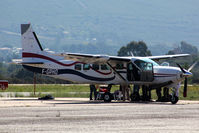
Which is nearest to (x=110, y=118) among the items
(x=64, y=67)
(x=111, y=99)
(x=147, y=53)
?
(x=111, y=99)

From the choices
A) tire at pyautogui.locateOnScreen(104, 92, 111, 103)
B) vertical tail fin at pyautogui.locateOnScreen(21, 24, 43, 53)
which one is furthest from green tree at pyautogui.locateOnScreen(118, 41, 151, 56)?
tire at pyautogui.locateOnScreen(104, 92, 111, 103)

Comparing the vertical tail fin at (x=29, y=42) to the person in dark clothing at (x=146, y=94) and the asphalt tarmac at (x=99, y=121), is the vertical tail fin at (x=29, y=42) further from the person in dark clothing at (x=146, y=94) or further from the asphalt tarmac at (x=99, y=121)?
the asphalt tarmac at (x=99, y=121)

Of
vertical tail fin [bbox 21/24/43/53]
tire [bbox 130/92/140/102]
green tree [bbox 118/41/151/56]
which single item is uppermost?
green tree [bbox 118/41/151/56]

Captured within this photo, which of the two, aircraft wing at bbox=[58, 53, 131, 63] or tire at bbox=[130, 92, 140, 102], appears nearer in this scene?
aircraft wing at bbox=[58, 53, 131, 63]

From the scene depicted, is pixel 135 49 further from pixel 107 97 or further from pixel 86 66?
pixel 107 97

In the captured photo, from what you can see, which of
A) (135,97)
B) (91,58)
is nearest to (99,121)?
(91,58)

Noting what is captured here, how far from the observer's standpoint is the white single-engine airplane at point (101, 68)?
33281 millimetres

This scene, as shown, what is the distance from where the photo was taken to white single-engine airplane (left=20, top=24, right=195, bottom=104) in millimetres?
33281

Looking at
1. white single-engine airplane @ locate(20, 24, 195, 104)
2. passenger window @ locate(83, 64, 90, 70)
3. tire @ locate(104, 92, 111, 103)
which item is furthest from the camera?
passenger window @ locate(83, 64, 90, 70)

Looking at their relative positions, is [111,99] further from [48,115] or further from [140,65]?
[48,115]

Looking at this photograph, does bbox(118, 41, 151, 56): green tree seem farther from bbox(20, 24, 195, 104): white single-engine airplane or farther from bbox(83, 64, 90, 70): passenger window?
bbox(83, 64, 90, 70): passenger window

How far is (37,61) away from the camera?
3797cm

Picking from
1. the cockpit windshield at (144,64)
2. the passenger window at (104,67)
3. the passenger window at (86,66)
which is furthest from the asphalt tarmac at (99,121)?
the passenger window at (86,66)

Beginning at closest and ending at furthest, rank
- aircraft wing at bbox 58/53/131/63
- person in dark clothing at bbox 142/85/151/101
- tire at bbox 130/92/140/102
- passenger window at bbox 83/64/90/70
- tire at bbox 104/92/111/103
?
aircraft wing at bbox 58/53/131/63 < tire at bbox 104/92/111/103 < tire at bbox 130/92/140/102 < person in dark clothing at bbox 142/85/151/101 < passenger window at bbox 83/64/90/70
